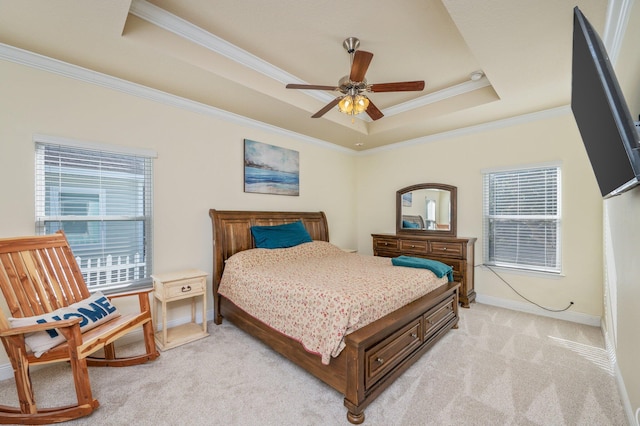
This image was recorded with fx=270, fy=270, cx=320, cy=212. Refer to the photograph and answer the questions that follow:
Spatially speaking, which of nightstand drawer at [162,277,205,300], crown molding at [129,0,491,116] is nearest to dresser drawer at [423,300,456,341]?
nightstand drawer at [162,277,205,300]

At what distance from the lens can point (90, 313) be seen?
2.08 m

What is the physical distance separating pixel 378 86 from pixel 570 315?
3.60 m

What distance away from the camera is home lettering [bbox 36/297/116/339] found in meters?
1.84

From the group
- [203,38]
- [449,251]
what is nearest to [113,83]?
[203,38]

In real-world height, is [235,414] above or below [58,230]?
below

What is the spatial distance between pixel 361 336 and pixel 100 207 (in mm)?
2741

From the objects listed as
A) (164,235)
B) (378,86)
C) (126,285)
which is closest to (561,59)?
(378,86)

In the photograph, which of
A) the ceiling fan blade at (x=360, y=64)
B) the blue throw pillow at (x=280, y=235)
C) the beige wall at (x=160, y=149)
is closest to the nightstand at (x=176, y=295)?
the beige wall at (x=160, y=149)

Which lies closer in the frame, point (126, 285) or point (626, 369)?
point (626, 369)

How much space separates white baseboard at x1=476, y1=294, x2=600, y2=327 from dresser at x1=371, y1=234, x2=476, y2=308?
20 cm

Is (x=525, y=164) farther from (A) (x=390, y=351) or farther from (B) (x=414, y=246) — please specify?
(A) (x=390, y=351)

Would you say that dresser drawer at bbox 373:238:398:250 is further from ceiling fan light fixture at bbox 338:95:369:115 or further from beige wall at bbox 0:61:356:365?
ceiling fan light fixture at bbox 338:95:369:115

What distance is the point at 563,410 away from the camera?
1.82m

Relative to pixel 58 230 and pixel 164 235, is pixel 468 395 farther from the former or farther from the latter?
pixel 58 230
